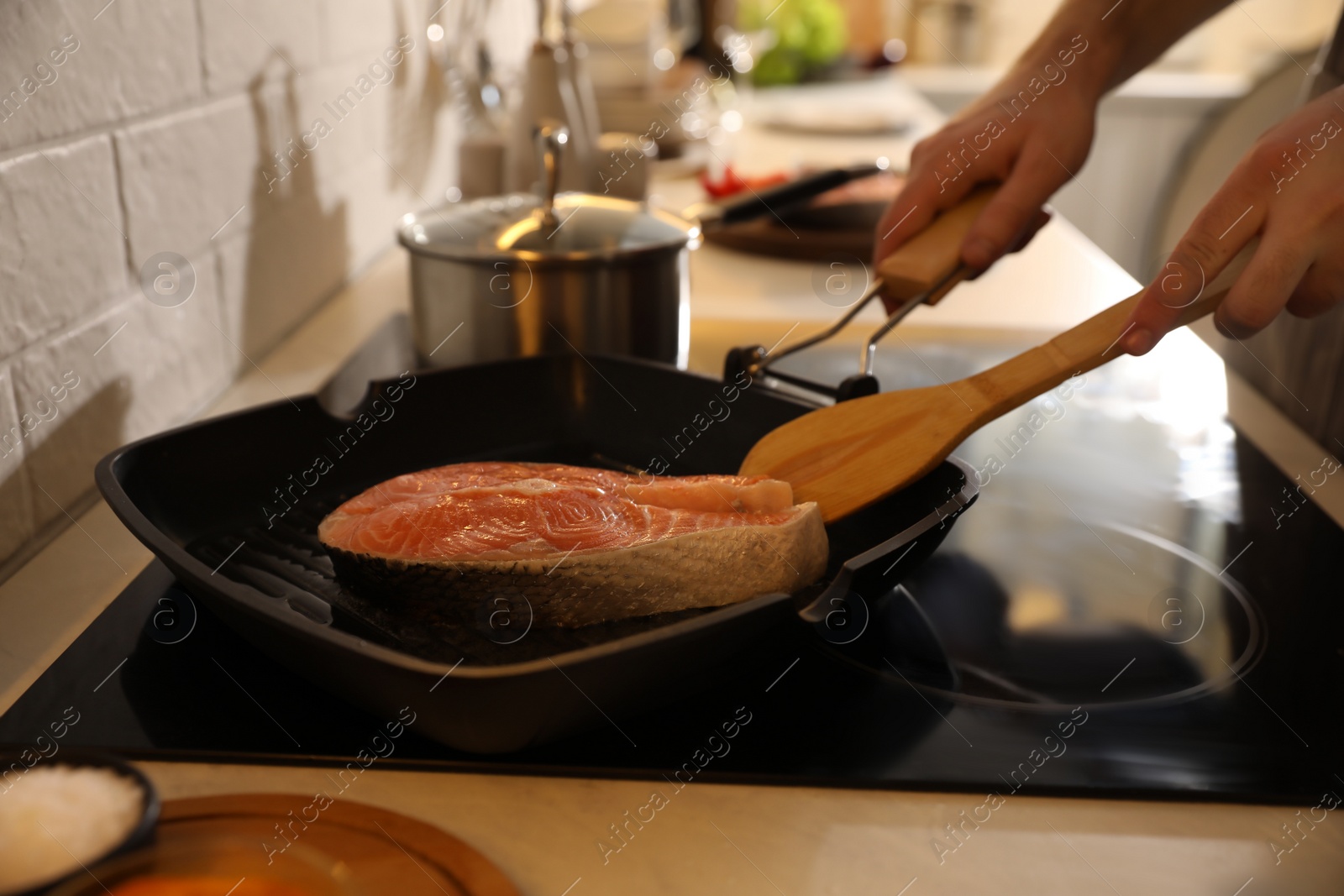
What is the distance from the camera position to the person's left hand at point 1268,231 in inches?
28.5

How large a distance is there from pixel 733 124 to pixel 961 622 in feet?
7.40

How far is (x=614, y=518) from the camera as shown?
723 mm

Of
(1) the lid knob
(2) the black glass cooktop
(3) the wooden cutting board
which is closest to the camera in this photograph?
(3) the wooden cutting board

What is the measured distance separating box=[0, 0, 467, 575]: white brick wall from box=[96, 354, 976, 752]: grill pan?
114 mm

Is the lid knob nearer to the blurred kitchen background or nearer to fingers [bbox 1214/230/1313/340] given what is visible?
the blurred kitchen background

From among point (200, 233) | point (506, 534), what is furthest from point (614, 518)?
point (200, 233)

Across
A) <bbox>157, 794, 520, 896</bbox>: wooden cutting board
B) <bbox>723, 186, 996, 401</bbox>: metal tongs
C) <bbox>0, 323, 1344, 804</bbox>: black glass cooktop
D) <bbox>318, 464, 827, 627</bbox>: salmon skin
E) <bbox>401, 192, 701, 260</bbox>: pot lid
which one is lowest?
<bbox>0, 323, 1344, 804</bbox>: black glass cooktop

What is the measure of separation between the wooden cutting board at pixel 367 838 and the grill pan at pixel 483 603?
0.06m

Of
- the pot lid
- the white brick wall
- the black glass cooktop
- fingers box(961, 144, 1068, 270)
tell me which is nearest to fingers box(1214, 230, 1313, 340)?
the black glass cooktop

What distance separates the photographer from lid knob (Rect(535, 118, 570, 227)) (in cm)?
106

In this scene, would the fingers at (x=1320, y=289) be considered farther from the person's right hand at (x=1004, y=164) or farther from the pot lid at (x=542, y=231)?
the pot lid at (x=542, y=231)

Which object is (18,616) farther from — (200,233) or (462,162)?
(462,162)

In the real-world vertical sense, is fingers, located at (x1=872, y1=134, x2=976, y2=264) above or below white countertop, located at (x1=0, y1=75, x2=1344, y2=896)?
above

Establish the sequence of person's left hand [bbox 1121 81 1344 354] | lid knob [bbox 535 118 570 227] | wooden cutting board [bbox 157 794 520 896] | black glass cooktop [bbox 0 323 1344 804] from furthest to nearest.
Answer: lid knob [bbox 535 118 570 227]
person's left hand [bbox 1121 81 1344 354]
black glass cooktop [bbox 0 323 1344 804]
wooden cutting board [bbox 157 794 520 896]
